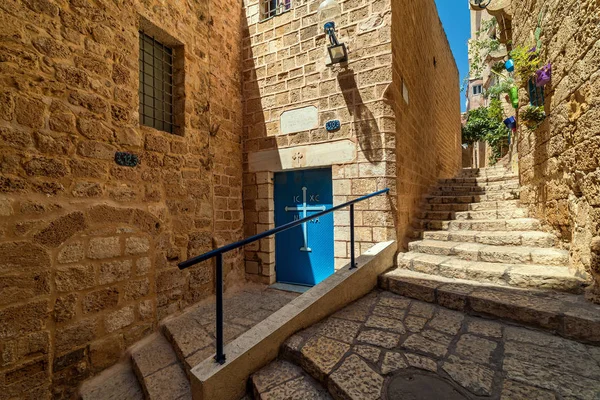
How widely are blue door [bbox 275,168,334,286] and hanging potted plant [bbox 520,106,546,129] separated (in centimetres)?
249

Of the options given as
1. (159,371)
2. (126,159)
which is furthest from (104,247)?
(159,371)

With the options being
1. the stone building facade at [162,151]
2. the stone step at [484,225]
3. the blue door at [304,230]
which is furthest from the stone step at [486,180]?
the blue door at [304,230]

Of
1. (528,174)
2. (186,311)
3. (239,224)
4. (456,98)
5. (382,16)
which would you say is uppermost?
(456,98)

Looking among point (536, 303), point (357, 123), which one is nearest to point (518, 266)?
point (536, 303)

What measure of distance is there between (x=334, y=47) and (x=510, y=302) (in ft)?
11.5

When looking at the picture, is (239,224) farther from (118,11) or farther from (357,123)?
(118,11)

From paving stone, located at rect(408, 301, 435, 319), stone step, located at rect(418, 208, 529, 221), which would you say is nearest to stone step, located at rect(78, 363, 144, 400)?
paving stone, located at rect(408, 301, 435, 319)

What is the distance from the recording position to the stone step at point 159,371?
7.41 ft

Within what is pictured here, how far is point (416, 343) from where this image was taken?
6.51ft

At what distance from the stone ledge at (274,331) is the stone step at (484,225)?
4.74 ft

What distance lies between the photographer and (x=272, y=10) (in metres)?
4.75

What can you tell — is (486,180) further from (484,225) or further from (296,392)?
(296,392)

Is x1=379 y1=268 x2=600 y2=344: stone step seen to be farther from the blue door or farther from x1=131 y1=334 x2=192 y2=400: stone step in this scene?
x1=131 y1=334 x2=192 y2=400: stone step

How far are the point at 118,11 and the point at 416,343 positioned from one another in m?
4.30
